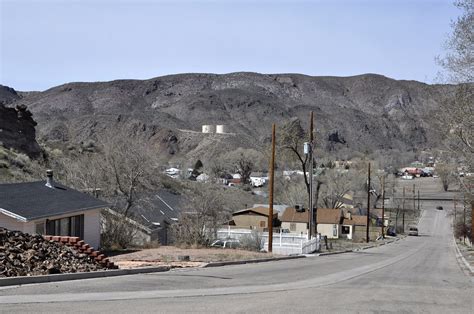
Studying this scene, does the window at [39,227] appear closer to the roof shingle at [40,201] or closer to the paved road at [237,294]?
the roof shingle at [40,201]

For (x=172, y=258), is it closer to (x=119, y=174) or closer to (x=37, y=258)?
(x=37, y=258)

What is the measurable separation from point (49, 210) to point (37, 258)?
1072 cm

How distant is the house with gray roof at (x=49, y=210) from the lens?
26828 mm

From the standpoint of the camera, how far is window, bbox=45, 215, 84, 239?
93.2ft

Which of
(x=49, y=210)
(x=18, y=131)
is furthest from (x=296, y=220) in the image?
(x=49, y=210)

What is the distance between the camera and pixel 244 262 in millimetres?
26891

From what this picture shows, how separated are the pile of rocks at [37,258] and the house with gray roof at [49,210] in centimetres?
630

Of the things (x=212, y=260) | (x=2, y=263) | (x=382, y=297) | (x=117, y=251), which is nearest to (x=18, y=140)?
(x=117, y=251)

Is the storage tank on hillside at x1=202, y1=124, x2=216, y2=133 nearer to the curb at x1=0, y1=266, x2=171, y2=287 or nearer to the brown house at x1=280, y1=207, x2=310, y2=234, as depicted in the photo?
the brown house at x1=280, y1=207, x2=310, y2=234

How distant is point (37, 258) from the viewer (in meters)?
18.0

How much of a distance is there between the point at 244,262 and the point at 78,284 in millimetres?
12026

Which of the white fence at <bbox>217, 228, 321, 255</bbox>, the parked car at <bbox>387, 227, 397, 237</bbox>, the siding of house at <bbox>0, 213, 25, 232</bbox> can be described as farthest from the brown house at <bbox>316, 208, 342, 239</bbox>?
the siding of house at <bbox>0, 213, 25, 232</bbox>

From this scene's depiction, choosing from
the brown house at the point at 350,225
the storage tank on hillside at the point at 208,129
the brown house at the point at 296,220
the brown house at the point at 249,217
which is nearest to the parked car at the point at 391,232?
the brown house at the point at 350,225

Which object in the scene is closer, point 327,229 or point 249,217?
point 249,217
